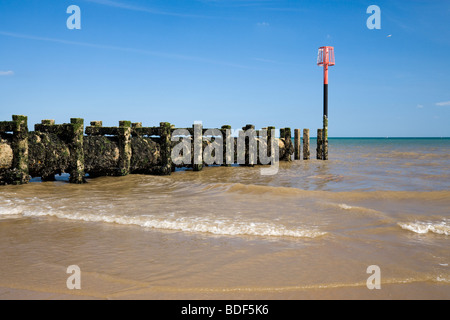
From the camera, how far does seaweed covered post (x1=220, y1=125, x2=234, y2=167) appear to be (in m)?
16.5

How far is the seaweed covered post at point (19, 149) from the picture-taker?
9.47 metres

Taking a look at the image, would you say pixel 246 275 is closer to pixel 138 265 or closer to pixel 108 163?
pixel 138 265

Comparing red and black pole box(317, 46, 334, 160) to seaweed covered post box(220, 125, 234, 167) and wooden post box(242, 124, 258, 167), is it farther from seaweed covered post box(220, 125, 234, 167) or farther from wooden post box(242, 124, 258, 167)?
seaweed covered post box(220, 125, 234, 167)

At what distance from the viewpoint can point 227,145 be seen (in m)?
16.7

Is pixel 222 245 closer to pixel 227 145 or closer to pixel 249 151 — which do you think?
pixel 227 145

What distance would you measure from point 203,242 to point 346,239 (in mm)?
2125

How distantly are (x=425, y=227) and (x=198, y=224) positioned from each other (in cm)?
384

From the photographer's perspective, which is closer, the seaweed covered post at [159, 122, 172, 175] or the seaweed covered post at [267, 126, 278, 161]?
the seaweed covered post at [159, 122, 172, 175]

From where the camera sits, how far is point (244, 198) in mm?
8562

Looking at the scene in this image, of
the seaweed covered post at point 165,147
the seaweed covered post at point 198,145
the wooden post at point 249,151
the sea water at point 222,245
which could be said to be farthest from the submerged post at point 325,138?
the sea water at point 222,245

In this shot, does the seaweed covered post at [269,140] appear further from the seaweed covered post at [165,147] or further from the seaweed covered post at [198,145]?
the seaweed covered post at [165,147]

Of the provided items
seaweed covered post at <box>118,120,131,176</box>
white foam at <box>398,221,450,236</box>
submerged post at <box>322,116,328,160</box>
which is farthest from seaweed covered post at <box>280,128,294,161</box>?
white foam at <box>398,221,450,236</box>

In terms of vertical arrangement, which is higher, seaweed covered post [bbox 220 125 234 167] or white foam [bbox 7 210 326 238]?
seaweed covered post [bbox 220 125 234 167]
